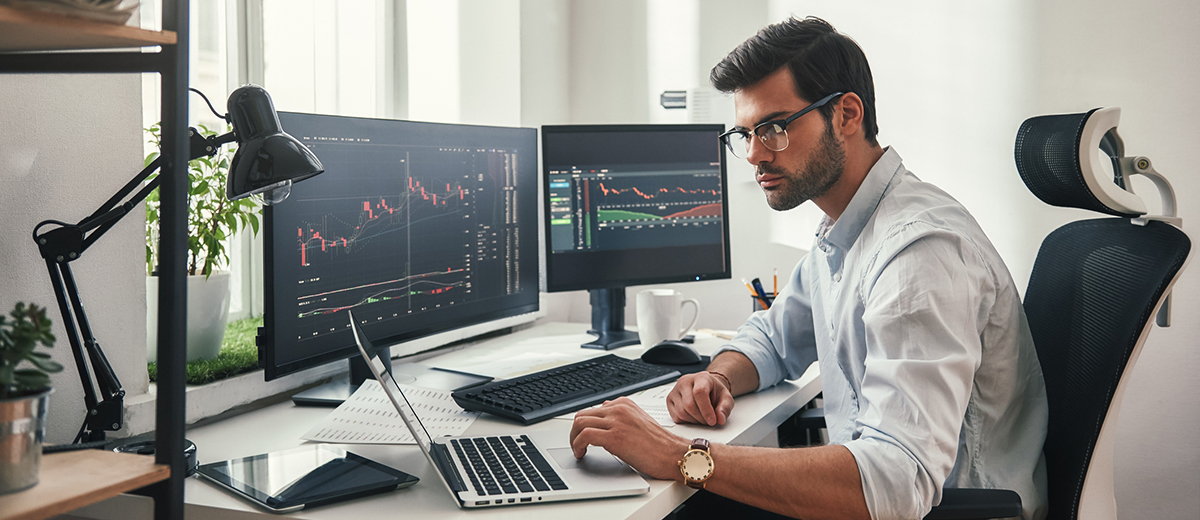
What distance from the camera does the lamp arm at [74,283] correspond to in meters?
0.95

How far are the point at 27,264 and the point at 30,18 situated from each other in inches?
20.2

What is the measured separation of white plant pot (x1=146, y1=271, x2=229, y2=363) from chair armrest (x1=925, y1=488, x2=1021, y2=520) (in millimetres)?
1117

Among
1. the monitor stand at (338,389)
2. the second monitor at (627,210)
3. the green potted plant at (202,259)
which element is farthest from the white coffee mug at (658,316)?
the green potted plant at (202,259)

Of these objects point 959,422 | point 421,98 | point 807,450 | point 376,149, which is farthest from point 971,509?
point 421,98

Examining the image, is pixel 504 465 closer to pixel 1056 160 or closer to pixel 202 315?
pixel 202 315

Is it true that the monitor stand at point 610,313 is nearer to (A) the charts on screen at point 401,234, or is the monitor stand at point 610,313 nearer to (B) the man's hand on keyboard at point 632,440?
(A) the charts on screen at point 401,234

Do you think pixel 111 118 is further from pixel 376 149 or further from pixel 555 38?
pixel 555 38

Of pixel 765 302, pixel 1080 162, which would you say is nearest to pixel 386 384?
pixel 1080 162

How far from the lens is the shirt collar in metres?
1.29

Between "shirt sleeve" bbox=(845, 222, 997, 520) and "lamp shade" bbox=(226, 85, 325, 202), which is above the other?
"lamp shade" bbox=(226, 85, 325, 202)

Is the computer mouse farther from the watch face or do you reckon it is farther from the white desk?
the watch face

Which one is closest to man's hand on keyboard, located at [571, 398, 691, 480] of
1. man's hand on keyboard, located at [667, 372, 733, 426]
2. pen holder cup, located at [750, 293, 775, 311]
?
man's hand on keyboard, located at [667, 372, 733, 426]

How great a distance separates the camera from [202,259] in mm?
1408

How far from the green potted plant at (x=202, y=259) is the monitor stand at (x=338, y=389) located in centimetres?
17
